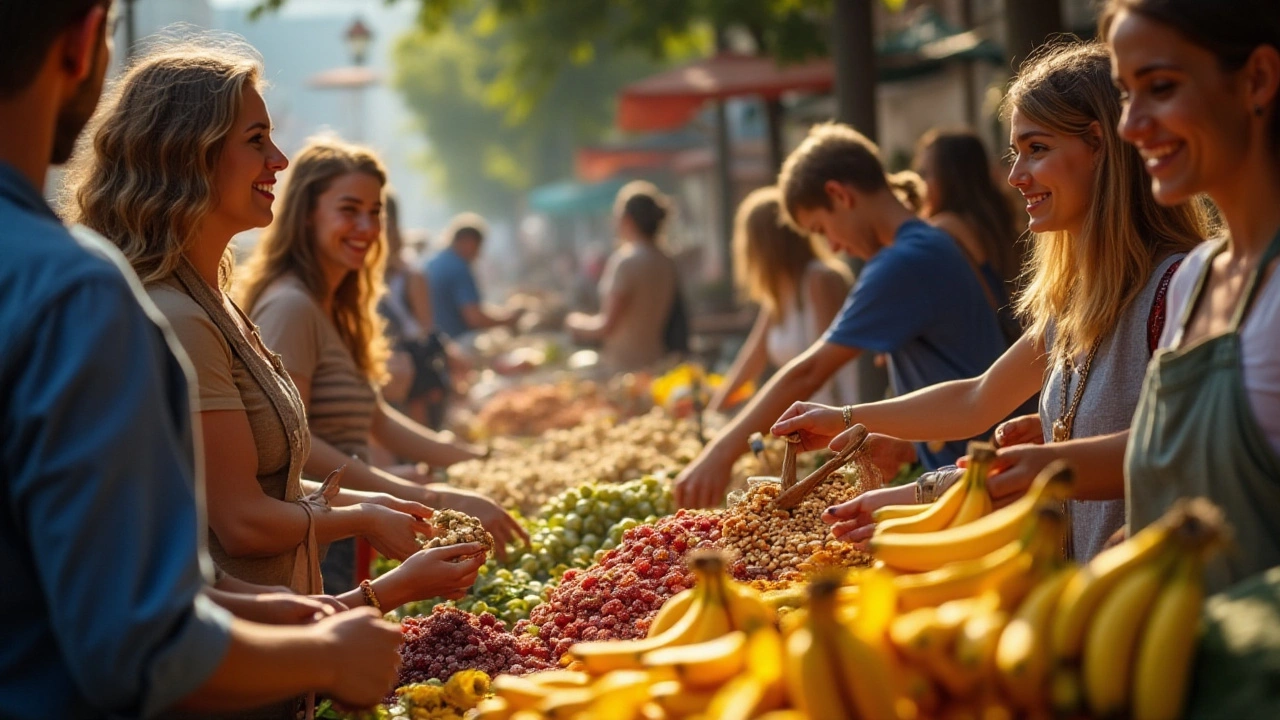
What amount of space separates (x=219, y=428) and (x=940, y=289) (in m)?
2.73

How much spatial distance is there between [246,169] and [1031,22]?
4.67 meters

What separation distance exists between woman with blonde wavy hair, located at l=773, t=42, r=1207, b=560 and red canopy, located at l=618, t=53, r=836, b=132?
858 centimetres

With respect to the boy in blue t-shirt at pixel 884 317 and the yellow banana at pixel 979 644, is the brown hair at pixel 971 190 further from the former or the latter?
the yellow banana at pixel 979 644

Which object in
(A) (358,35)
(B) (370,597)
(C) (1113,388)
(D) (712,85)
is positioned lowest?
(B) (370,597)

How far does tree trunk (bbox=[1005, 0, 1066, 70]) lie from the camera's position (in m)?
6.70

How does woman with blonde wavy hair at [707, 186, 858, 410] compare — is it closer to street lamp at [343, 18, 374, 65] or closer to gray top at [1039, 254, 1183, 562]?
gray top at [1039, 254, 1183, 562]

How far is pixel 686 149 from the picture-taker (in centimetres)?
3362

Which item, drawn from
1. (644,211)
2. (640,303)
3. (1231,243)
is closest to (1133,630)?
(1231,243)

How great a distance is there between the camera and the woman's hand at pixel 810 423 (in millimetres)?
3801

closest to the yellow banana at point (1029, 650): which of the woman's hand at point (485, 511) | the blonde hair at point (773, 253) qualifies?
the woman's hand at point (485, 511)

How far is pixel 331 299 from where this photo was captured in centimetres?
514

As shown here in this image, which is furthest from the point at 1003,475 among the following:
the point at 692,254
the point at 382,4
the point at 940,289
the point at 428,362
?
the point at 692,254

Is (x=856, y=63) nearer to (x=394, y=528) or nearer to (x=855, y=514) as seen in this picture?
(x=394, y=528)

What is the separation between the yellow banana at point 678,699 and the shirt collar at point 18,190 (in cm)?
124
